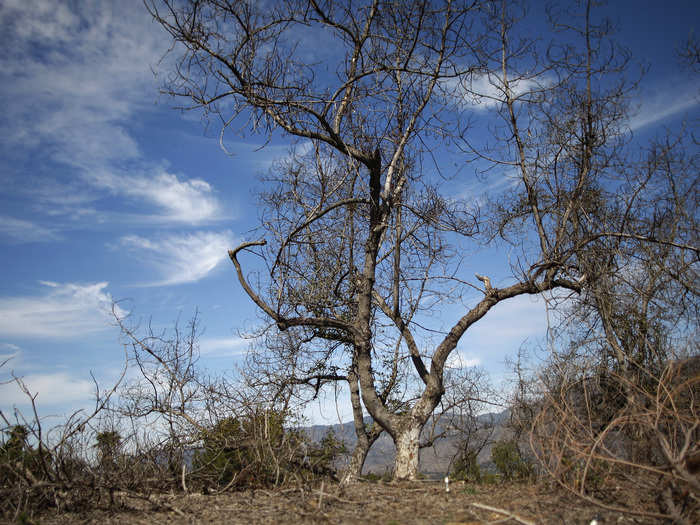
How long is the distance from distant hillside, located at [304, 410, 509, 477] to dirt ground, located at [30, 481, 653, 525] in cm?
311

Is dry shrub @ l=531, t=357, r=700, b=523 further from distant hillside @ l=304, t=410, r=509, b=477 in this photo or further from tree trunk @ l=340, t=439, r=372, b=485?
tree trunk @ l=340, t=439, r=372, b=485

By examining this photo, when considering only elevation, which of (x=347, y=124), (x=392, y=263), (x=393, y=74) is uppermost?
(x=393, y=74)

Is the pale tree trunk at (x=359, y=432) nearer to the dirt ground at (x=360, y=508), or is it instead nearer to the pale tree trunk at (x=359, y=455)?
the pale tree trunk at (x=359, y=455)

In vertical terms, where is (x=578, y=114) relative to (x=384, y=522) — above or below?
above

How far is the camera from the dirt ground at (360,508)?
10.5 ft

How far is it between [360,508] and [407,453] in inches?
92.8

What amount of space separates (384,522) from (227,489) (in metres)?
1.96

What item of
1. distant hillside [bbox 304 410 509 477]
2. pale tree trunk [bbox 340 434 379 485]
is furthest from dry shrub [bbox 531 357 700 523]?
pale tree trunk [bbox 340 434 379 485]

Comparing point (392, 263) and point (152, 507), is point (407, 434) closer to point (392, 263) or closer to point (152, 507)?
point (152, 507)

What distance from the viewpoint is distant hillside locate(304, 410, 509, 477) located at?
8.67m

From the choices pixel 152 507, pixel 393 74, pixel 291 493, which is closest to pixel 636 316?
pixel 393 74

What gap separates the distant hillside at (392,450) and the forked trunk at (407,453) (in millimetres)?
1653

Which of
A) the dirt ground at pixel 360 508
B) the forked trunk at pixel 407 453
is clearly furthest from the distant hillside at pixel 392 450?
the dirt ground at pixel 360 508

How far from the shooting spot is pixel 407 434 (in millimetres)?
5859
